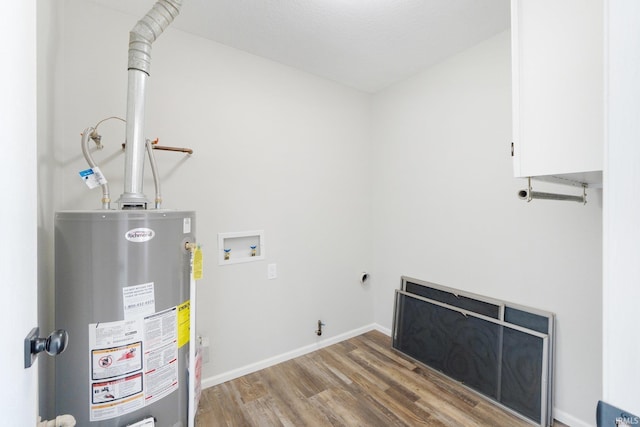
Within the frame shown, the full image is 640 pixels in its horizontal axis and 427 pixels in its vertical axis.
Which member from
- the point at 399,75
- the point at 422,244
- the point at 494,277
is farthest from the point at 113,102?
the point at 494,277

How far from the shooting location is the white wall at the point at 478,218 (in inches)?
63.4

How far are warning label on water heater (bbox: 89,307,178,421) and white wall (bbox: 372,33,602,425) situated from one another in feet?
6.98

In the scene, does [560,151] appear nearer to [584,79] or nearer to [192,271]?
[584,79]

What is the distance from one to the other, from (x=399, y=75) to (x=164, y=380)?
9.53 ft

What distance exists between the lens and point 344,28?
73.5 inches

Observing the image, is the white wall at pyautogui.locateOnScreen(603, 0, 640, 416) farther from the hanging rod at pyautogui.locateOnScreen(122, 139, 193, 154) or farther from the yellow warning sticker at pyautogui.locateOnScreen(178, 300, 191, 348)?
the hanging rod at pyautogui.locateOnScreen(122, 139, 193, 154)

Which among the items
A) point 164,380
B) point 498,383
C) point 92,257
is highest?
point 92,257

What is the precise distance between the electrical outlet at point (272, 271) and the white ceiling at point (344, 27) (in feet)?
5.88

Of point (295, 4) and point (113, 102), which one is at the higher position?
point (295, 4)

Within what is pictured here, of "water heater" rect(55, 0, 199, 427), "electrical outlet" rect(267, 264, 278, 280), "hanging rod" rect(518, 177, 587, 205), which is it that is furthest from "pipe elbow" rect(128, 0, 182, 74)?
"hanging rod" rect(518, 177, 587, 205)

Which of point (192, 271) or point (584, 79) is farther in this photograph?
point (192, 271)

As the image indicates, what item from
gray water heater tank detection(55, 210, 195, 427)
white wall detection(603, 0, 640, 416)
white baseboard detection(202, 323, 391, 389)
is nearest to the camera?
white wall detection(603, 0, 640, 416)

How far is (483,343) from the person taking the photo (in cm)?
193

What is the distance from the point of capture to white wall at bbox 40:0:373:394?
1.57 metres
